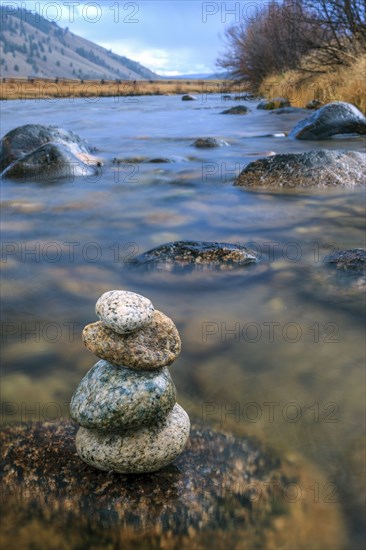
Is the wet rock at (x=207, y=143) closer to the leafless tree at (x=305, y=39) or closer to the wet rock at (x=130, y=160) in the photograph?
the wet rock at (x=130, y=160)

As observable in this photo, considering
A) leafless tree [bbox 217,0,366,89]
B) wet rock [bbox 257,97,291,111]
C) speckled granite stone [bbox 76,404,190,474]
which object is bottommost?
speckled granite stone [bbox 76,404,190,474]

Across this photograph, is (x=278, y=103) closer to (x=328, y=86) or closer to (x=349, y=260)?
(x=328, y=86)

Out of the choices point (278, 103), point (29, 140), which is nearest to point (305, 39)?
point (278, 103)

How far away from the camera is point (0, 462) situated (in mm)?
1979

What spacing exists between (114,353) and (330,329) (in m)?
1.54

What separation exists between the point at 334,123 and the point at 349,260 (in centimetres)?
833

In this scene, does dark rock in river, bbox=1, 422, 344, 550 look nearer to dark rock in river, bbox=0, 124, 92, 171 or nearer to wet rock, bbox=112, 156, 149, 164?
dark rock in river, bbox=0, 124, 92, 171

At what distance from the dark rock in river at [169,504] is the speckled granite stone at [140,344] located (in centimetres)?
39

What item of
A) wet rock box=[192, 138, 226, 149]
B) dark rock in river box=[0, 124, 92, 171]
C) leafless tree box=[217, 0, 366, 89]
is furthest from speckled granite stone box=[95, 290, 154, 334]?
leafless tree box=[217, 0, 366, 89]

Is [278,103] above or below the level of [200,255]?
above

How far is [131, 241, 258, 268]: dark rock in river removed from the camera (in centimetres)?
402

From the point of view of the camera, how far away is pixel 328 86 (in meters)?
17.1

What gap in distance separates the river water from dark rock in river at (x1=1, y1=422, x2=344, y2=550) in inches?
4.7

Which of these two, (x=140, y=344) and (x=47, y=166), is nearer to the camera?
(x=140, y=344)
